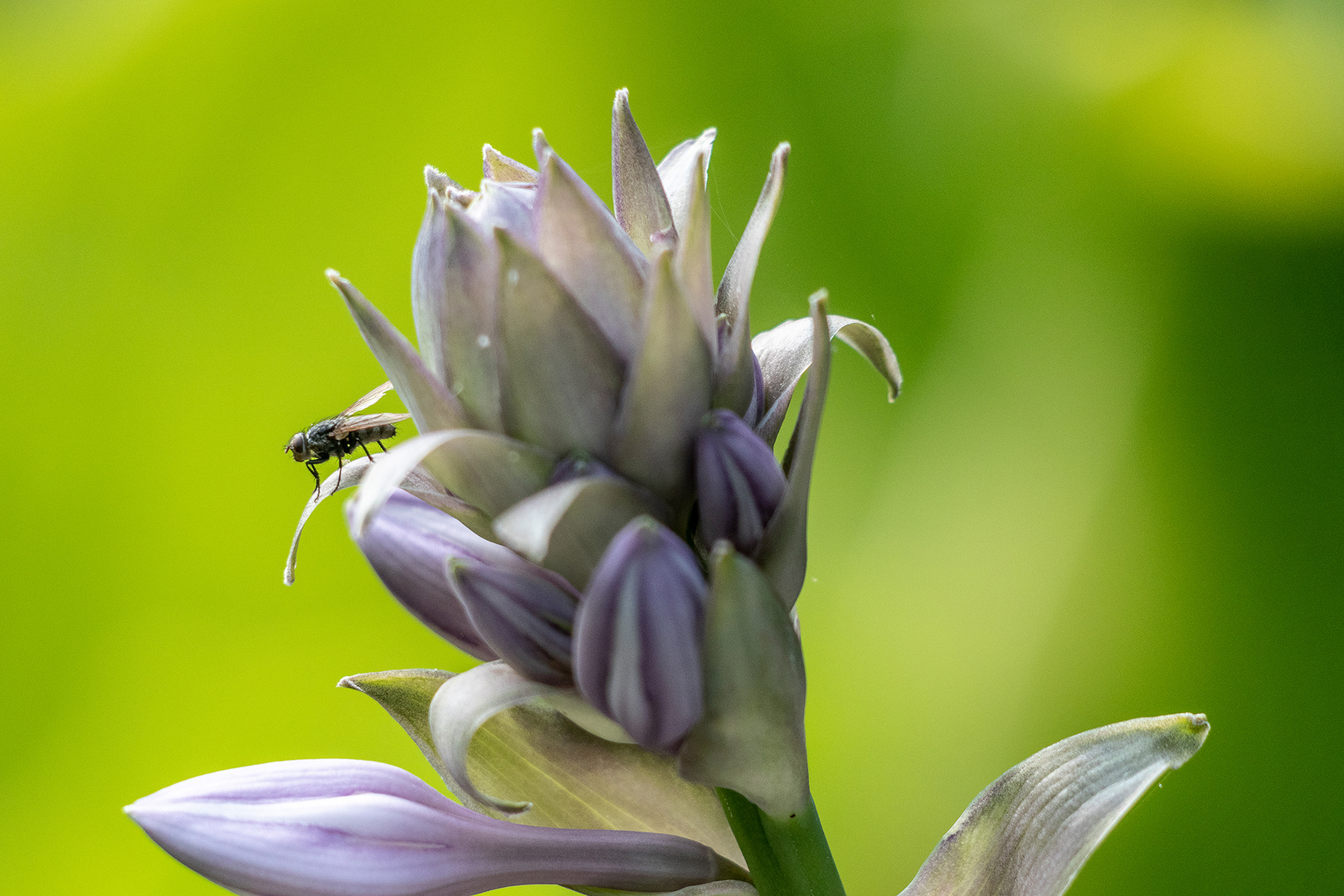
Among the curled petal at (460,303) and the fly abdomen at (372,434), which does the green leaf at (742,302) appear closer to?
the curled petal at (460,303)

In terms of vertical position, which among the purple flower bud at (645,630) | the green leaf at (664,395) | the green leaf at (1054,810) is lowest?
the green leaf at (1054,810)

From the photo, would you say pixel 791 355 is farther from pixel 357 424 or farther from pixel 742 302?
pixel 357 424

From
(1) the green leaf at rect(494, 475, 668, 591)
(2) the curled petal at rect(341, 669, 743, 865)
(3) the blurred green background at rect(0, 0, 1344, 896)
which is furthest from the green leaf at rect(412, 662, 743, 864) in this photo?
(3) the blurred green background at rect(0, 0, 1344, 896)

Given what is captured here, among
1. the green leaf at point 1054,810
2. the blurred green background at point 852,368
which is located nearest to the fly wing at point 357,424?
the green leaf at point 1054,810

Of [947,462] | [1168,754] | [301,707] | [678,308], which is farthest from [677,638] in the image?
[301,707]

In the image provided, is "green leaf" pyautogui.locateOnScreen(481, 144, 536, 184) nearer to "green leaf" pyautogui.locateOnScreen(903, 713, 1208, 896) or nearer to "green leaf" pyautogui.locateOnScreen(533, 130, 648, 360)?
"green leaf" pyautogui.locateOnScreen(533, 130, 648, 360)

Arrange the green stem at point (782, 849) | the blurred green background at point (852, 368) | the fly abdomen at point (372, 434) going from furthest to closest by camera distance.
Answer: the blurred green background at point (852, 368)
the fly abdomen at point (372, 434)
the green stem at point (782, 849)
